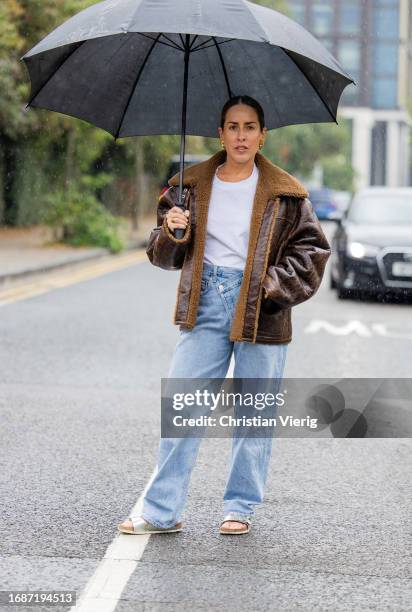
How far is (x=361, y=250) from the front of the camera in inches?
575

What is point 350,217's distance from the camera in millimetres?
15836

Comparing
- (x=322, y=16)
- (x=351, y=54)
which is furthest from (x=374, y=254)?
(x=322, y=16)

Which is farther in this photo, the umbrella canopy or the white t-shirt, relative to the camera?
the umbrella canopy

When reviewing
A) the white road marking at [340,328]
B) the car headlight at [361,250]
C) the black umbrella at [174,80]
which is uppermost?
the black umbrella at [174,80]

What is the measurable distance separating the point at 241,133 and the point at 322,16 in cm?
9248

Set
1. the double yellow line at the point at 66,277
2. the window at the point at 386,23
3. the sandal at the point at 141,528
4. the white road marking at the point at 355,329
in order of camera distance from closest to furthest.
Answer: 1. the sandal at the point at 141,528
2. the white road marking at the point at 355,329
3. the double yellow line at the point at 66,277
4. the window at the point at 386,23

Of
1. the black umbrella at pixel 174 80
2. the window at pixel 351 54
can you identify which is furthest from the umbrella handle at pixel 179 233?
the window at pixel 351 54

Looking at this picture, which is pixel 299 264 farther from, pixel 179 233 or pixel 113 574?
pixel 113 574

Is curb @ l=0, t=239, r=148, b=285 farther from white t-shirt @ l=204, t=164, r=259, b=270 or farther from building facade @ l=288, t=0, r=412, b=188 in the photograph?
building facade @ l=288, t=0, r=412, b=188

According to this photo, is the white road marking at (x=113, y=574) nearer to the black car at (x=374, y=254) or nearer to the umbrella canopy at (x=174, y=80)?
the umbrella canopy at (x=174, y=80)

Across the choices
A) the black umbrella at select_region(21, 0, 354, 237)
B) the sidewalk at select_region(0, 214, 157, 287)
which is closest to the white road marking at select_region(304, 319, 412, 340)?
the sidewalk at select_region(0, 214, 157, 287)

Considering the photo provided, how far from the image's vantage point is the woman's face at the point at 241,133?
180 inches

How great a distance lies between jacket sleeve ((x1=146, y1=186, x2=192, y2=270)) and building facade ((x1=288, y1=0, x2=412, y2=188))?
8781 cm

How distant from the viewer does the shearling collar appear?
4.55 meters
